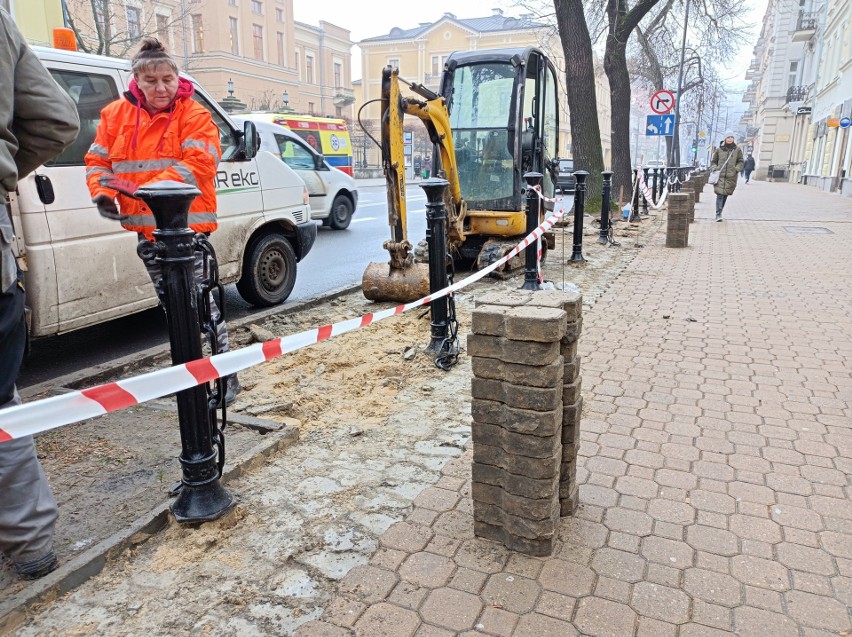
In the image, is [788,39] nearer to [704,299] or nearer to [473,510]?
[704,299]

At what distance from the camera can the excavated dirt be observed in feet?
8.21

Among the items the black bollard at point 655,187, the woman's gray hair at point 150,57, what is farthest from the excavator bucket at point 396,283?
the black bollard at point 655,187

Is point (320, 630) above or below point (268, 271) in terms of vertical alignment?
below

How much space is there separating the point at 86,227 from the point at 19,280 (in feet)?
8.09

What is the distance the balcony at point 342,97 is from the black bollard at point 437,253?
2338 inches

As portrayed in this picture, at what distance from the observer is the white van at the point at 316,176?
13.3 meters

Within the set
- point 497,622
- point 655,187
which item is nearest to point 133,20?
point 655,187

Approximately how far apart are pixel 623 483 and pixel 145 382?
2348mm

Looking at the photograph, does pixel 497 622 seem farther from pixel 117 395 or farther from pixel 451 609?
pixel 117 395

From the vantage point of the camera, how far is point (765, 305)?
7438 mm

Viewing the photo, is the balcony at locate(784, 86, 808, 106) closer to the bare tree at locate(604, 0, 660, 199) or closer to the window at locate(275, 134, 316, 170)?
the bare tree at locate(604, 0, 660, 199)

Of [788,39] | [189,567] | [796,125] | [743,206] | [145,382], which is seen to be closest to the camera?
[145,382]

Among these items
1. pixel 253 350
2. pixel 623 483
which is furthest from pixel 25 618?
pixel 623 483

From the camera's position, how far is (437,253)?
5426 mm
